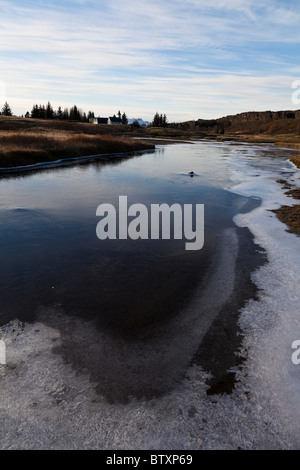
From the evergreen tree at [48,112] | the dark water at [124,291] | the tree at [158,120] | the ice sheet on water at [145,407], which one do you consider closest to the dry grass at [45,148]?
the dark water at [124,291]

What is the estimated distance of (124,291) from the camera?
23.2ft

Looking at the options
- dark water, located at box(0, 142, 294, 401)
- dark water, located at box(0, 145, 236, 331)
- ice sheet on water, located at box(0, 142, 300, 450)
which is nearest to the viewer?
ice sheet on water, located at box(0, 142, 300, 450)

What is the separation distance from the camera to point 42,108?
11294 centimetres

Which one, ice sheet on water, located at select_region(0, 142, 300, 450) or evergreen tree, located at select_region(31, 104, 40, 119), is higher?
evergreen tree, located at select_region(31, 104, 40, 119)

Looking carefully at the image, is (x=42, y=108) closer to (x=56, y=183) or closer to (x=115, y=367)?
(x=56, y=183)

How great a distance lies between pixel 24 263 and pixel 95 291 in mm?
2720

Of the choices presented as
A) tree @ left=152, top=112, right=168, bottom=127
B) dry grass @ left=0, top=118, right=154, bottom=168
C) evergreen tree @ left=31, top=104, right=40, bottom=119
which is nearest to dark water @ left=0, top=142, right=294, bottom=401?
dry grass @ left=0, top=118, right=154, bottom=168

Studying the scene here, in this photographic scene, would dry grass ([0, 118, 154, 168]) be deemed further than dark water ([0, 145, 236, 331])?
Yes

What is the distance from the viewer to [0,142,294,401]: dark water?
4.97 metres

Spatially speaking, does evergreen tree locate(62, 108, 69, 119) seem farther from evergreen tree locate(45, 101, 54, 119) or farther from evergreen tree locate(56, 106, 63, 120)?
evergreen tree locate(45, 101, 54, 119)

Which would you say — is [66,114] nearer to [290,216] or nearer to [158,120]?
[158,120]

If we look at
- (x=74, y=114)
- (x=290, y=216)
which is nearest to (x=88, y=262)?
(x=290, y=216)

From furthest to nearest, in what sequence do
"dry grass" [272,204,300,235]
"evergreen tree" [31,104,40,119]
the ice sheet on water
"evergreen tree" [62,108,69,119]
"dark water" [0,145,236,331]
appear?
"evergreen tree" [62,108,69,119] → "evergreen tree" [31,104,40,119] → "dry grass" [272,204,300,235] → "dark water" [0,145,236,331] → the ice sheet on water
